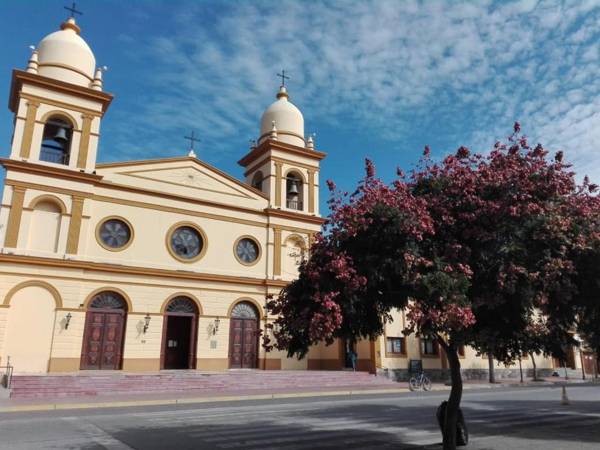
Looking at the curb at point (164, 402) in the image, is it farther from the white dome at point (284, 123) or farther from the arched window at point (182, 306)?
the white dome at point (284, 123)

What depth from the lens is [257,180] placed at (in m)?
30.9

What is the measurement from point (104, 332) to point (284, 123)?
1672 centimetres

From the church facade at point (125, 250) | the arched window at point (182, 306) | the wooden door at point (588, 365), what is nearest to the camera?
the church facade at point (125, 250)

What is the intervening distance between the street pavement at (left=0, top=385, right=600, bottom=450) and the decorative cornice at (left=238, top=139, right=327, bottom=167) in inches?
655

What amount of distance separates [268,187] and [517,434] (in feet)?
67.4

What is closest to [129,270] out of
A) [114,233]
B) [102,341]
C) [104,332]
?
[114,233]

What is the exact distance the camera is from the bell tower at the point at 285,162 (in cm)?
2916

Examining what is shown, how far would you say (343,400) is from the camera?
1802 cm

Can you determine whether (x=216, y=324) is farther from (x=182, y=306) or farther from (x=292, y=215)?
(x=292, y=215)

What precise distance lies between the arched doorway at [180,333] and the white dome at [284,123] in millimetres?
12221

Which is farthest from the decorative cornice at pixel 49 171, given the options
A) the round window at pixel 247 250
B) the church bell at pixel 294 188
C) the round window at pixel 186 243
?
the church bell at pixel 294 188

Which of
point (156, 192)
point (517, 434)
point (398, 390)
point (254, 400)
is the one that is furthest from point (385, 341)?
point (517, 434)

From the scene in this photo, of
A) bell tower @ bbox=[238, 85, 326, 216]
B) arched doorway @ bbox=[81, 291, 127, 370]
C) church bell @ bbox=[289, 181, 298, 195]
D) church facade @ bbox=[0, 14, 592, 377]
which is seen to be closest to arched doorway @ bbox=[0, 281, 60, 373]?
church facade @ bbox=[0, 14, 592, 377]

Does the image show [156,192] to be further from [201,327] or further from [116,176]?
[201,327]
